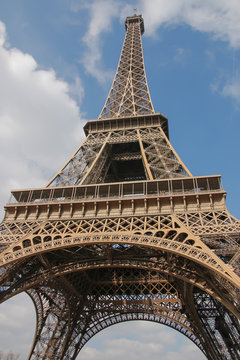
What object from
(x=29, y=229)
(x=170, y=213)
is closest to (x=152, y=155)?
(x=170, y=213)

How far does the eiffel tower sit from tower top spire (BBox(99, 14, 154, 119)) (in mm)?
214

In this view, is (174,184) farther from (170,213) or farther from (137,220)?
(137,220)

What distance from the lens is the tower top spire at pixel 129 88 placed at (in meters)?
29.1

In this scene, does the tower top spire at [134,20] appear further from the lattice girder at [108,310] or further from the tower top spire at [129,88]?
the lattice girder at [108,310]

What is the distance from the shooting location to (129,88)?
32.1 meters

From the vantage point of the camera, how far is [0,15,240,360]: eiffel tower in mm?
15000

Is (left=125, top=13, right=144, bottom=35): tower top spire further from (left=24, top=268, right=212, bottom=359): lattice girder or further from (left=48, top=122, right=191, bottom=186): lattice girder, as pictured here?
(left=24, top=268, right=212, bottom=359): lattice girder

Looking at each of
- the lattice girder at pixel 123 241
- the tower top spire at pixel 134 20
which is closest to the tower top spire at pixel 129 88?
the tower top spire at pixel 134 20

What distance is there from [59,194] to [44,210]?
1.48 m

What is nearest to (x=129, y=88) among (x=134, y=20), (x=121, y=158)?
(x=121, y=158)

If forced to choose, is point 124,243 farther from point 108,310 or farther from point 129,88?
point 129,88

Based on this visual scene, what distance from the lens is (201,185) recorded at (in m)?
Result: 17.6

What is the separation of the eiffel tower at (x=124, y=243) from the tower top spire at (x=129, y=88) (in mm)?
214

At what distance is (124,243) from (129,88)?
70.0 feet
